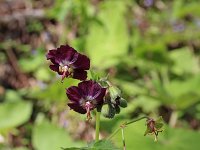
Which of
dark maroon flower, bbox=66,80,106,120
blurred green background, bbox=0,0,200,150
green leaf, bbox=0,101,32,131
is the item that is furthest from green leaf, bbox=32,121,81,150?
dark maroon flower, bbox=66,80,106,120

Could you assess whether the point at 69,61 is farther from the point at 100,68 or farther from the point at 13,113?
the point at 100,68

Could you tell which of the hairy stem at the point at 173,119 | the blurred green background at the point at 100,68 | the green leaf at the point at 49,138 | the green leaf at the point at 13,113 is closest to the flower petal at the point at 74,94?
the blurred green background at the point at 100,68

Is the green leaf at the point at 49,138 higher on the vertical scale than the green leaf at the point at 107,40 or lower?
lower

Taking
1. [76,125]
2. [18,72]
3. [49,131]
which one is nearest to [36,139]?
[49,131]

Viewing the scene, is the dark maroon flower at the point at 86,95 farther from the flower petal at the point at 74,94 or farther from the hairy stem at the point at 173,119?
the hairy stem at the point at 173,119

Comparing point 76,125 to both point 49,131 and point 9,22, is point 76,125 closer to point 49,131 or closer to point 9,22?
point 49,131

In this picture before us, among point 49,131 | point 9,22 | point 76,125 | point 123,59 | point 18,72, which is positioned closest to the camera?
point 49,131
